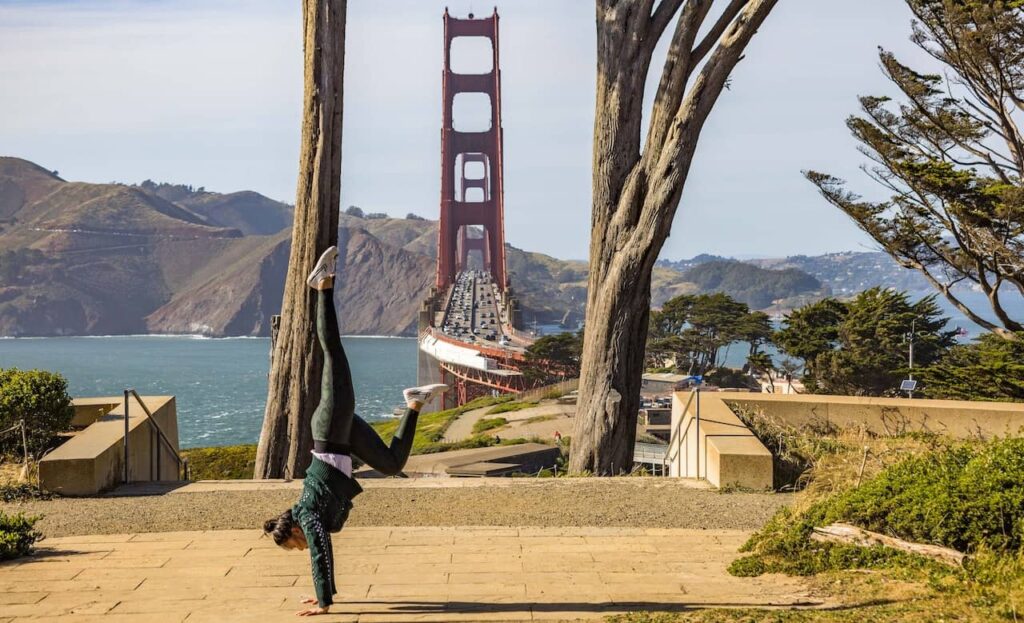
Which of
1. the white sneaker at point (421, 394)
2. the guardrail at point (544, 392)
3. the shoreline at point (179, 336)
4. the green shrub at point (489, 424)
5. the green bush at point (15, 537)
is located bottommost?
the green shrub at point (489, 424)

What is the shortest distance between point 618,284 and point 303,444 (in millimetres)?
2712

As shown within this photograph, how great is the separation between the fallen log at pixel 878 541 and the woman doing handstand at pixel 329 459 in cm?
179

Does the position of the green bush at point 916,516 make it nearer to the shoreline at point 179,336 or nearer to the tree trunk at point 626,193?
the tree trunk at point 626,193

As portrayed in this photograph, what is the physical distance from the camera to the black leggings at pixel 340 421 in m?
4.02

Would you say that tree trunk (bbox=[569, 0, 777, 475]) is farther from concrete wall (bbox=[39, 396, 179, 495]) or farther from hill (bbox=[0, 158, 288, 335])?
hill (bbox=[0, 158, 288, 335])

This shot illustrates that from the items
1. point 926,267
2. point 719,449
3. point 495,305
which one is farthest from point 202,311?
point 719,449

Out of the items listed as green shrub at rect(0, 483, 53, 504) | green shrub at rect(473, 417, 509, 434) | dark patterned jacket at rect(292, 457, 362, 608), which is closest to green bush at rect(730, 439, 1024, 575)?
dark patterned jacket at rect(292, 457, 362, 608)

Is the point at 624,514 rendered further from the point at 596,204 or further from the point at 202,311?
the point at 202,311

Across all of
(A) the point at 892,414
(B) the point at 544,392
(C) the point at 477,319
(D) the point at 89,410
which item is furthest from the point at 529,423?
(C) the point at 477,319

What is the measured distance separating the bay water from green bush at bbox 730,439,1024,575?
43.4 meters

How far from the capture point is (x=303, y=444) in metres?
8.52

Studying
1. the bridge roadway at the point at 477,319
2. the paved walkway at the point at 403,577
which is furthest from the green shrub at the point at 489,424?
the paved walkway at the point at 403,577

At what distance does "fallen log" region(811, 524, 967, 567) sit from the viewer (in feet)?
13.9

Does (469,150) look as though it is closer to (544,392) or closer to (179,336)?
(544,392)
